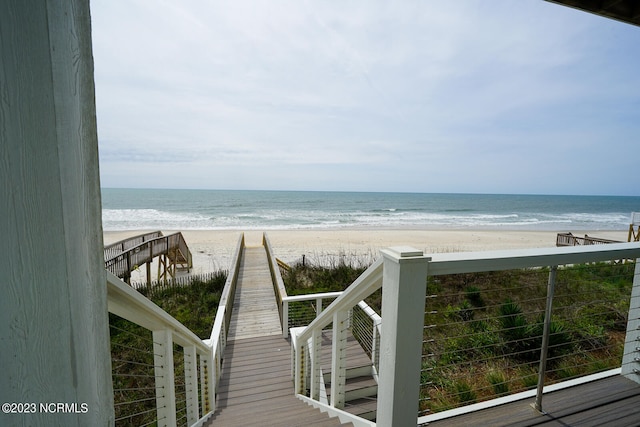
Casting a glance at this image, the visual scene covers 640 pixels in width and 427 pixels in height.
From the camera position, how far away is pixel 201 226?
30.3 meters

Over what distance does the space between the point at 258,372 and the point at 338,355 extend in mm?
3385

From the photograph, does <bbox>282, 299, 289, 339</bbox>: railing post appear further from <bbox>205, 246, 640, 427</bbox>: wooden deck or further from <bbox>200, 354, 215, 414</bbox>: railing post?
<bbox>200, 354, 215, 414</bbox>: railing post

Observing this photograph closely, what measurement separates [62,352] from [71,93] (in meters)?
0.72

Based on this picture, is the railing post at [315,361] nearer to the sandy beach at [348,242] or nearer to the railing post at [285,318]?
the railing post at [285,318]

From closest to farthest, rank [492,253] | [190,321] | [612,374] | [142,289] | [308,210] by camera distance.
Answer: [492,253]
[612,374]
[190,321]
[142,289]
[308,210]

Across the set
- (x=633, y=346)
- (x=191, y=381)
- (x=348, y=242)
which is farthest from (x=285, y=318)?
(x=348, y=242)

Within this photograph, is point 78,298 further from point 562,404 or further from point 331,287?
point 331,287

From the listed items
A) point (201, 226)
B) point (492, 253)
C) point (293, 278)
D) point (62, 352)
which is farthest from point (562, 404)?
point (201, 226)

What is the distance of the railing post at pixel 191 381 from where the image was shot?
2494 mm

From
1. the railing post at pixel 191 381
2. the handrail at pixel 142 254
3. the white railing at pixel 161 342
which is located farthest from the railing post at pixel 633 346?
the handrail at pixel 142 254

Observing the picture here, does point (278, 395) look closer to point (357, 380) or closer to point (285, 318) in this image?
point (357, 380)

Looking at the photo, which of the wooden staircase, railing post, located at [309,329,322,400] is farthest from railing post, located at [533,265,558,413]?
the wooden staircase

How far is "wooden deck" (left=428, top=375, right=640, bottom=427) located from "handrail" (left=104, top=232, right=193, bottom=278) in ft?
24.9

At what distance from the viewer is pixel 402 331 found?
1.31m
